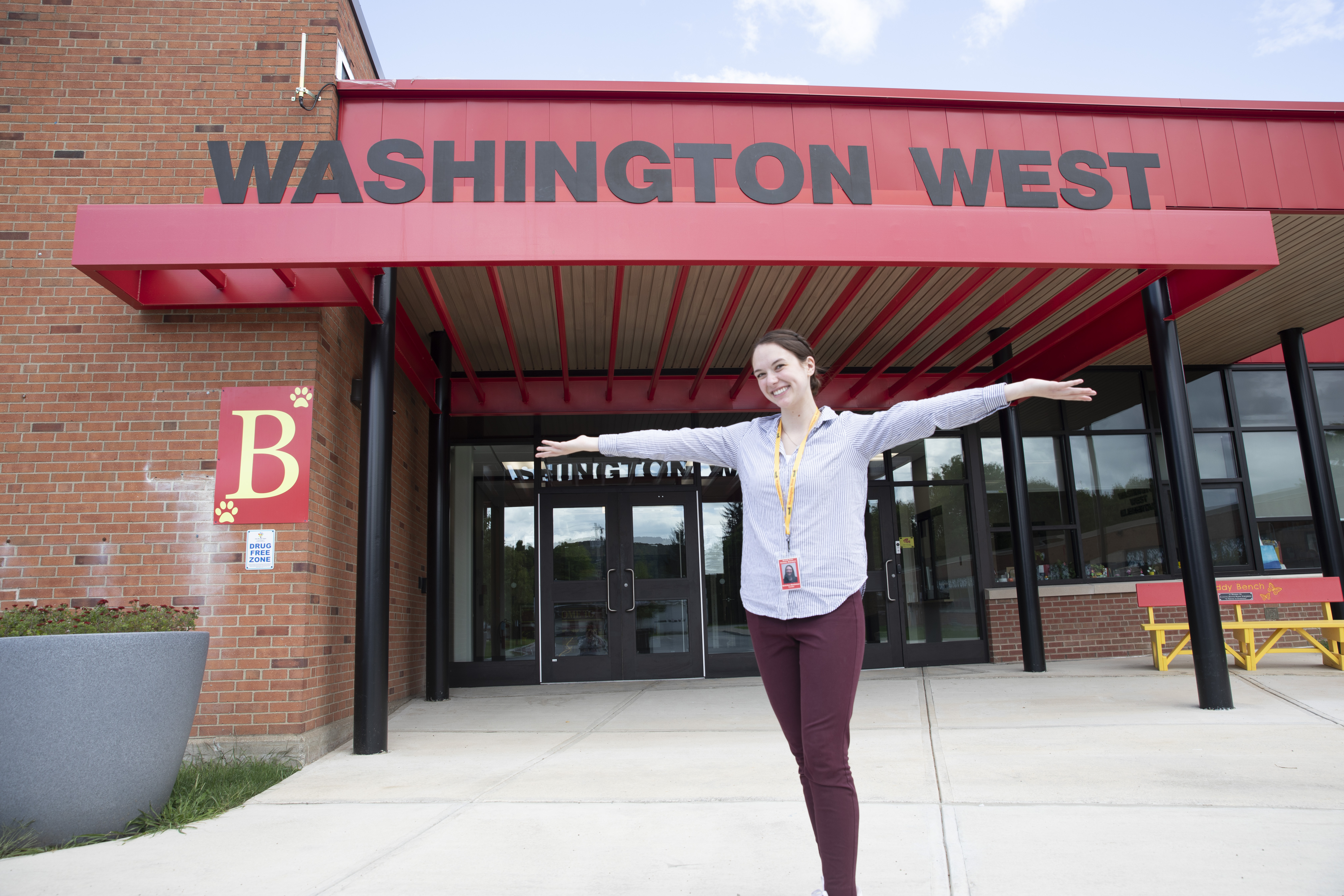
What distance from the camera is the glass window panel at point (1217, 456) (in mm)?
10781

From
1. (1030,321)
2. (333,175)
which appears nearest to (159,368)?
(333,175)

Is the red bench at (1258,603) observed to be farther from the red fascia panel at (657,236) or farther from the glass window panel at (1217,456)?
the red fascia panel at (657,236)

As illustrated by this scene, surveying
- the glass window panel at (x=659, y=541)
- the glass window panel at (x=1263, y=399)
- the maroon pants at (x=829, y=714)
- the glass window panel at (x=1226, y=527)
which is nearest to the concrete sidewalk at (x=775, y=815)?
the maroon pants at (x=829, y=714)

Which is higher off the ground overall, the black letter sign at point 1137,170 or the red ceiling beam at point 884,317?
the black letter sign at point 1137,170

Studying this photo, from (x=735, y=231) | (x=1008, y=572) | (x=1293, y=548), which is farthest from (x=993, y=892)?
(x=1293, y=548)

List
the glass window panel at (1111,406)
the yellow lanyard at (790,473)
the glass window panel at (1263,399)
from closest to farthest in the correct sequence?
the yellow lanyard at (790,473), the glass window panel at (1111,406), the glass window panel at (1263,399)

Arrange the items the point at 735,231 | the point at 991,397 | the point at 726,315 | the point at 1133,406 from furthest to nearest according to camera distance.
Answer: the point at 1133,406 < the point at 726,315 < the point at 735,231 < the point at 991,397

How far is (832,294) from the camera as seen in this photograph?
25.6ft

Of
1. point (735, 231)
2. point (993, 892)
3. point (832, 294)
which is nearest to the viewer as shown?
point (993, 892)

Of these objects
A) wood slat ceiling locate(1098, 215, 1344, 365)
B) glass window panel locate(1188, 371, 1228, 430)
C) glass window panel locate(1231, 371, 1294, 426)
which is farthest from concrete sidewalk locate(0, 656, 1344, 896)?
glass window panel locate(1231, 371, 1294, 426)

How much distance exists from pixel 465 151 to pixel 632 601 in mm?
5357

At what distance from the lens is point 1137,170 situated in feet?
18.8

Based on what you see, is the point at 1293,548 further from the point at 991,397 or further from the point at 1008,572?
the point at 991,397

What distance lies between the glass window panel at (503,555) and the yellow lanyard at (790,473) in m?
7.62
